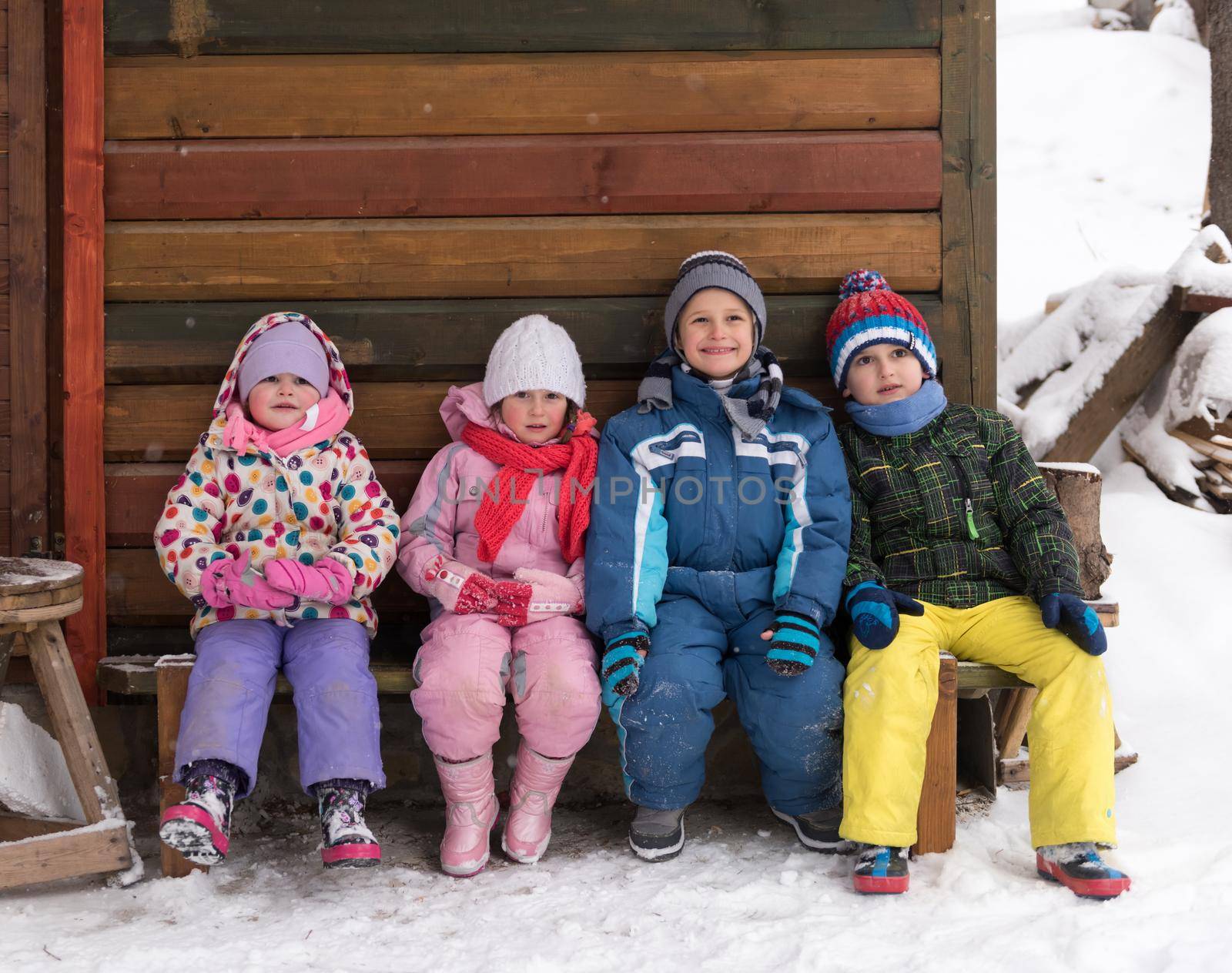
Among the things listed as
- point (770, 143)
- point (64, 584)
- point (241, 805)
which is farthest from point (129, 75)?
point (241, 805)

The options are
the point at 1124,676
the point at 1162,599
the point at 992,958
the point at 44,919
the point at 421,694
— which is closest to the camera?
the point at 992,958

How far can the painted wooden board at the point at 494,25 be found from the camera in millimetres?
3146

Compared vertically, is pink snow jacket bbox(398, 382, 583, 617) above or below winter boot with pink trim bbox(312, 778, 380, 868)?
above

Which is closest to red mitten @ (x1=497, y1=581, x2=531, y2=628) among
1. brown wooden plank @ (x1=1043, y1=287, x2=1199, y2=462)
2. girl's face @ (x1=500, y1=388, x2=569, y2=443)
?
girl's face @ (x1=500, y1=388, x2=569, y2=443)

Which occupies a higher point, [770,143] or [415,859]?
[770,143]

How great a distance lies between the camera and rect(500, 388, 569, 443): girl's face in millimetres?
2957

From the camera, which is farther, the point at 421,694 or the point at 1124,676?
the point at 1124,676

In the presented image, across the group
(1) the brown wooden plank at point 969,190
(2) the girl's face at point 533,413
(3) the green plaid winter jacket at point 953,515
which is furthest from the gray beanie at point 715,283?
(1) the brown wooden plank at point 969,190

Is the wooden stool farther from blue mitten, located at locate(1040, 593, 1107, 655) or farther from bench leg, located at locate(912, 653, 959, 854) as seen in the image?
blue mitten, located at locate(1040, 593, 1107, 655)

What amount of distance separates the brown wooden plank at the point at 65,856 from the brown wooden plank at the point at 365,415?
114 cm

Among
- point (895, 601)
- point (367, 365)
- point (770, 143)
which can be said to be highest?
point (770, 143)

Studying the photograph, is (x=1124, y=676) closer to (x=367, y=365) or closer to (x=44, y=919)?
(x=367, y=365)

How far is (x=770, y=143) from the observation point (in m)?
3.19

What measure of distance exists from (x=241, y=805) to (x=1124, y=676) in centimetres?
289
